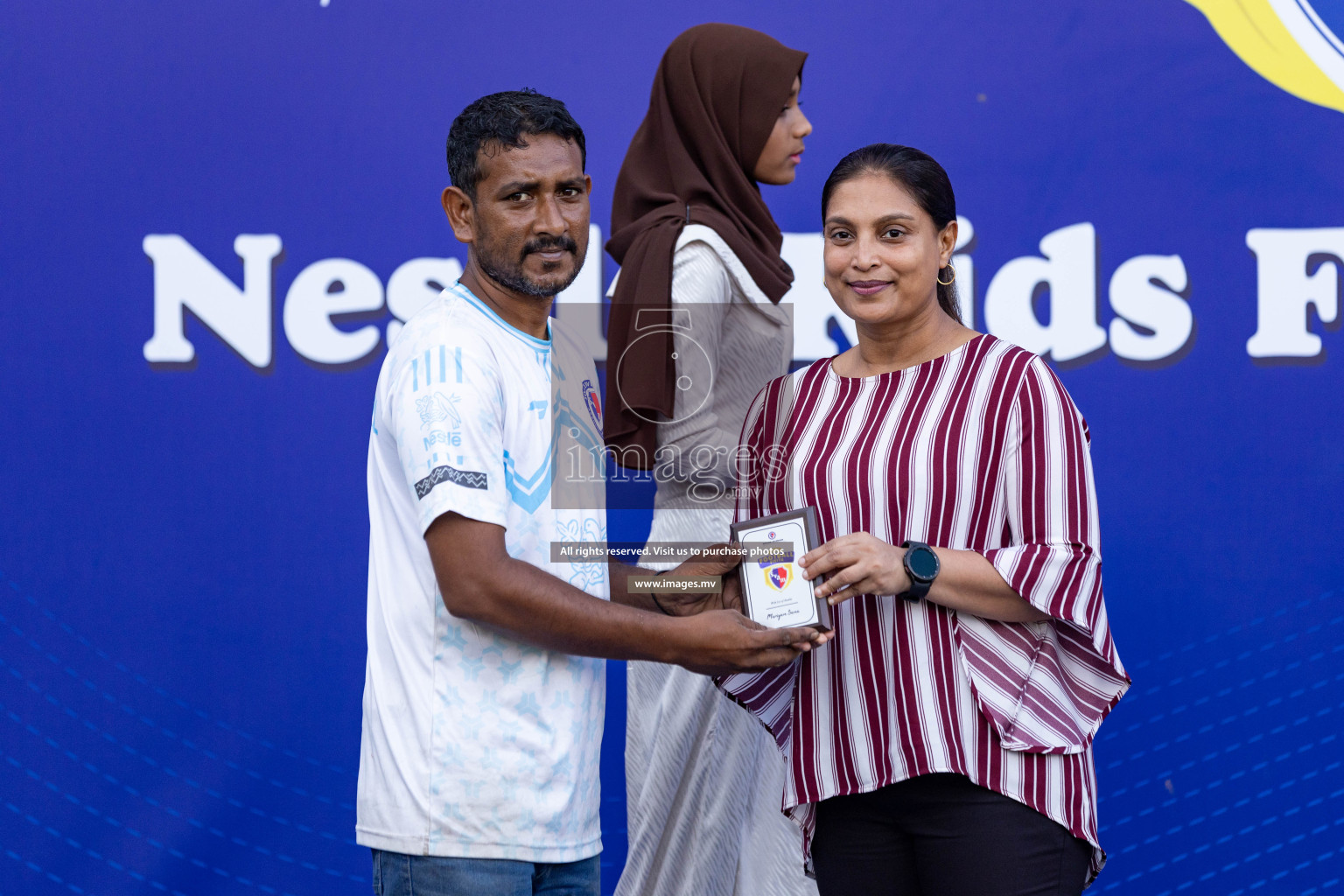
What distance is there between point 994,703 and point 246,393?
7.29 ft

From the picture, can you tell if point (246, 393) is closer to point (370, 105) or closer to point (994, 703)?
point (370, 105)

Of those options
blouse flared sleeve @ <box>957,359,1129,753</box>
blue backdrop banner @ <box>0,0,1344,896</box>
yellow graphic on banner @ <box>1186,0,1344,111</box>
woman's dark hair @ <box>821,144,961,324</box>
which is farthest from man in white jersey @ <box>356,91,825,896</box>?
yellow graphic on banner @ <box>1186,0,1344,111</box>

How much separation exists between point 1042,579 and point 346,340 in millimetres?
2089

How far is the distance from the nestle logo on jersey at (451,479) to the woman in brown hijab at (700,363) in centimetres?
65

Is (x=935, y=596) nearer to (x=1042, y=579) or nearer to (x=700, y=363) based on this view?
(x=1042, y=579)

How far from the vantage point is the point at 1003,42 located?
10.0ft

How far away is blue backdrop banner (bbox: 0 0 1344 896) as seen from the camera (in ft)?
9.93

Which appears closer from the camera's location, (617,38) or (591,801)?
(591,801)

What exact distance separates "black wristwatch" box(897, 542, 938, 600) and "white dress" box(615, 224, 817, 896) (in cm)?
68

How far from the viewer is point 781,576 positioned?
→ 5.53 feet

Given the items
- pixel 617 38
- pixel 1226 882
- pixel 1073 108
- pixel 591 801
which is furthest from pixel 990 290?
pixel 591 801

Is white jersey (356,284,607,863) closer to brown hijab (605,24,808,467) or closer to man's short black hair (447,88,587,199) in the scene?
man's short black hair (447,88,587,199)

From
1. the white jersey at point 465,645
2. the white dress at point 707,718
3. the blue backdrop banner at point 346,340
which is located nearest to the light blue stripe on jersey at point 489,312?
the white jersey at point 465,645

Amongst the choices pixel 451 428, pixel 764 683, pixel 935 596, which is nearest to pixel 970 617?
pixel 935 596
